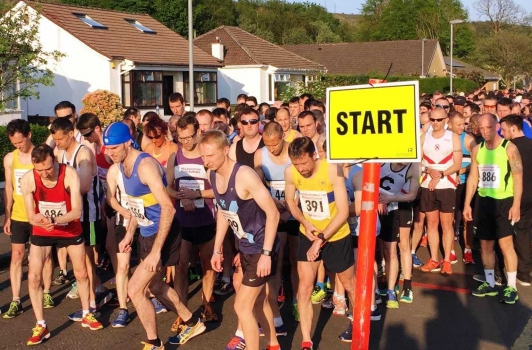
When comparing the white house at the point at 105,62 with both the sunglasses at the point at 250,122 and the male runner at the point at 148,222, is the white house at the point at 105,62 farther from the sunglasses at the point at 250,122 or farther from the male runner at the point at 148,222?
the male runner at the point at 148,222

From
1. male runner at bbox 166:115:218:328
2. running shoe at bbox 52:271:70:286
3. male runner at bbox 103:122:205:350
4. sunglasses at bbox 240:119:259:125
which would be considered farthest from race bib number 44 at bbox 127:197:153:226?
running shoe at bbox 52:271:70:286

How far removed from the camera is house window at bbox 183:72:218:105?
35.7m

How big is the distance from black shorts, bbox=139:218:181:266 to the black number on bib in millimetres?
1217

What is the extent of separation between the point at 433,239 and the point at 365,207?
4.95m

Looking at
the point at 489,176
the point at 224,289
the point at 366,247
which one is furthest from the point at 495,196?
the point at 366,247

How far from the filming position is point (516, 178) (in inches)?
276

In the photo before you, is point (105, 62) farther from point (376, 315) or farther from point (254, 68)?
point (376, 315)

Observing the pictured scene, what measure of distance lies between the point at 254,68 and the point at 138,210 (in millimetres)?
37136

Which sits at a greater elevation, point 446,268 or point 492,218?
point 492,218

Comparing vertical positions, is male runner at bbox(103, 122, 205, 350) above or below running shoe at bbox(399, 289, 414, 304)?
above

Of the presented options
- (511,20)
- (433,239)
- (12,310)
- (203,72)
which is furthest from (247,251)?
(511,20)

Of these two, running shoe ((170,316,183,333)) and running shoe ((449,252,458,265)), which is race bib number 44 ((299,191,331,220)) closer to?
running shoe ((170,316,183,333))

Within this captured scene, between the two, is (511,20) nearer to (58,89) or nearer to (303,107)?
(58,89)

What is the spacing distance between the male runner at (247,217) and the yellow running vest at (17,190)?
105 inches
